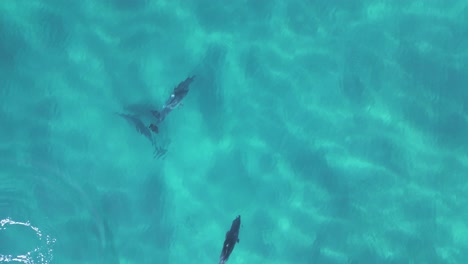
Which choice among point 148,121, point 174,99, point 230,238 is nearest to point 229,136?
point 174,99

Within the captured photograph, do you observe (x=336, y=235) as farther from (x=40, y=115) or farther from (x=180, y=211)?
(x=40, y=115)

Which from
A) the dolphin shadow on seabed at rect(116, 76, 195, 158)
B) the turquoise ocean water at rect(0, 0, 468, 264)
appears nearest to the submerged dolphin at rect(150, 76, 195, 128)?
the dolphin shadow on seabed at rect(116, 76, 195, 158)

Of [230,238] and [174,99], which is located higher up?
[174,99]

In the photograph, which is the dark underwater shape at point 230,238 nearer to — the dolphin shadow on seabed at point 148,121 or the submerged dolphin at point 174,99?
the submerged dolphin at point 174,99

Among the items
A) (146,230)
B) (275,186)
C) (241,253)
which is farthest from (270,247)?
(146,230)

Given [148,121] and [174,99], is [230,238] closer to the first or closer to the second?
[174,99]

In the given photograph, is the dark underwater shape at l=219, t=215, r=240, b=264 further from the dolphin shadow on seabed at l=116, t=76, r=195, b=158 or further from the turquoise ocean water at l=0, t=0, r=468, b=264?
the dolphin shadow on seabed at l=116, t=76, r=195, b=158

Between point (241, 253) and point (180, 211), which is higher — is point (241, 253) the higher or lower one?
the lower one

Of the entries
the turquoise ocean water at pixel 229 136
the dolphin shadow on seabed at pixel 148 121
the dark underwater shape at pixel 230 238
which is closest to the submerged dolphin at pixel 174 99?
the dolphin shadow on seabed at pixel 148 121
